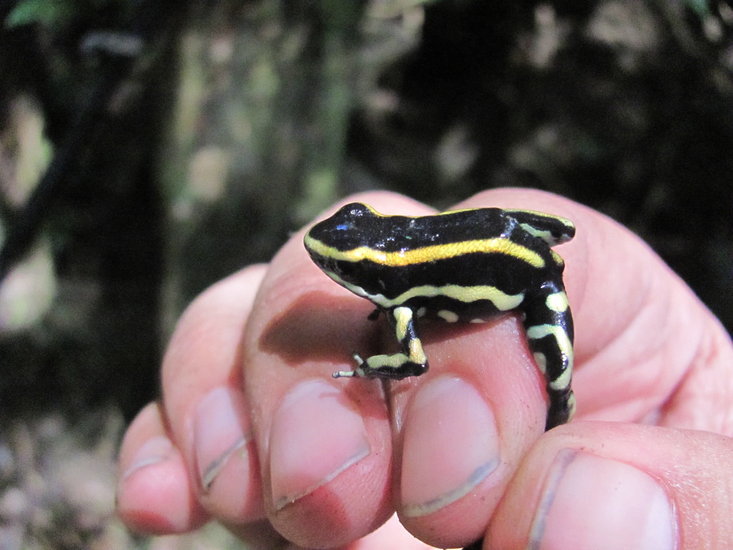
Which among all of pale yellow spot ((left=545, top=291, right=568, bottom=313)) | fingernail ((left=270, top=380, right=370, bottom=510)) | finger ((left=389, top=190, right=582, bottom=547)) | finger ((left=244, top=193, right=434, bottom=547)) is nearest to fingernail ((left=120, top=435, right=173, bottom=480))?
finger ((left=244, top=193, right=434, bottom=547))

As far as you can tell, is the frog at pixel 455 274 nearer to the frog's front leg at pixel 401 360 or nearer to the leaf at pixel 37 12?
the frog's front leg at pixel 401 360

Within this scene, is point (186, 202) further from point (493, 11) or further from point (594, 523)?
point (594, 523)

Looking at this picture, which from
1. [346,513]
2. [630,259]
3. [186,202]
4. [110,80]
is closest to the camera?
[346,513]

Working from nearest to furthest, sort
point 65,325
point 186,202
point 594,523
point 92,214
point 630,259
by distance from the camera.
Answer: point 594,523
point 630,259
point 186,202
point 65,325
point 92,214

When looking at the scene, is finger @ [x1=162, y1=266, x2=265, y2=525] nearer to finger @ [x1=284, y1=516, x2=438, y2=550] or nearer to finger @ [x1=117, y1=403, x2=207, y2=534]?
finger @ [x1=117, y1=403, x2=207, y2=534]

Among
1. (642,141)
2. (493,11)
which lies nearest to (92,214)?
(493,11)

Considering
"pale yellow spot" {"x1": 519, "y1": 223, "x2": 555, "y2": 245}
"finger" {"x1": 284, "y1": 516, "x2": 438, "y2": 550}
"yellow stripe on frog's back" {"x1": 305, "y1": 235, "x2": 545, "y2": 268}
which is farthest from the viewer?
"finger" {"x1": 284, "y1": 516, "x2": 438, "y2": 550}

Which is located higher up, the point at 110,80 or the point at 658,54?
the point at 110,80

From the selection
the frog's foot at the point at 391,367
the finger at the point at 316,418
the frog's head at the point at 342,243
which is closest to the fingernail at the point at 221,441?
the finger at the point at 316,418
